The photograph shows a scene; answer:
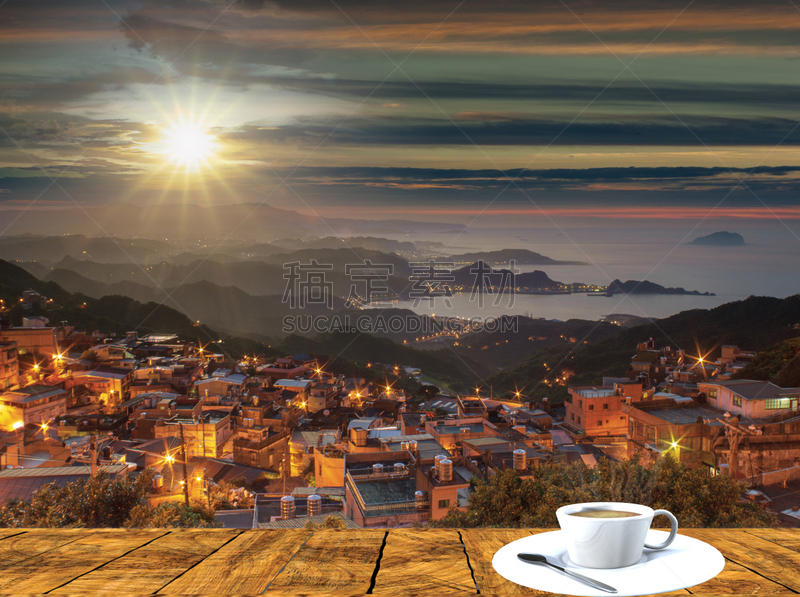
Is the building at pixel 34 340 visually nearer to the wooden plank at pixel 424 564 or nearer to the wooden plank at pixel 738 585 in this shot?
the wooden plank at pixel 424 564

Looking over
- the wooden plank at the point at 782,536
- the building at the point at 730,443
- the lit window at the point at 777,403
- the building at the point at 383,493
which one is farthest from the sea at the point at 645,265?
the wooden plank at the point at 782,536

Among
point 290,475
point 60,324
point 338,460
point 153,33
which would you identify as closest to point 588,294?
point 338,460

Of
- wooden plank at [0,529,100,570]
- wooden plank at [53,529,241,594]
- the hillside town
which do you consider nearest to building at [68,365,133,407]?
the hillside town

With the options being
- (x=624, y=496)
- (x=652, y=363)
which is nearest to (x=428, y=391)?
(x=652, y=363)

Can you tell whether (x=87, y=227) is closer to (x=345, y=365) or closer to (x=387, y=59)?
(x=387, y=59)

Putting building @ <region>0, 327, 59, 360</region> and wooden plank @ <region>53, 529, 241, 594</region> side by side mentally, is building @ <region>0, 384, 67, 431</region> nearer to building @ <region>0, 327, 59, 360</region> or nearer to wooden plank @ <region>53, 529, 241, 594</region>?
building @ <region>0, 327, 59, 360</region>
